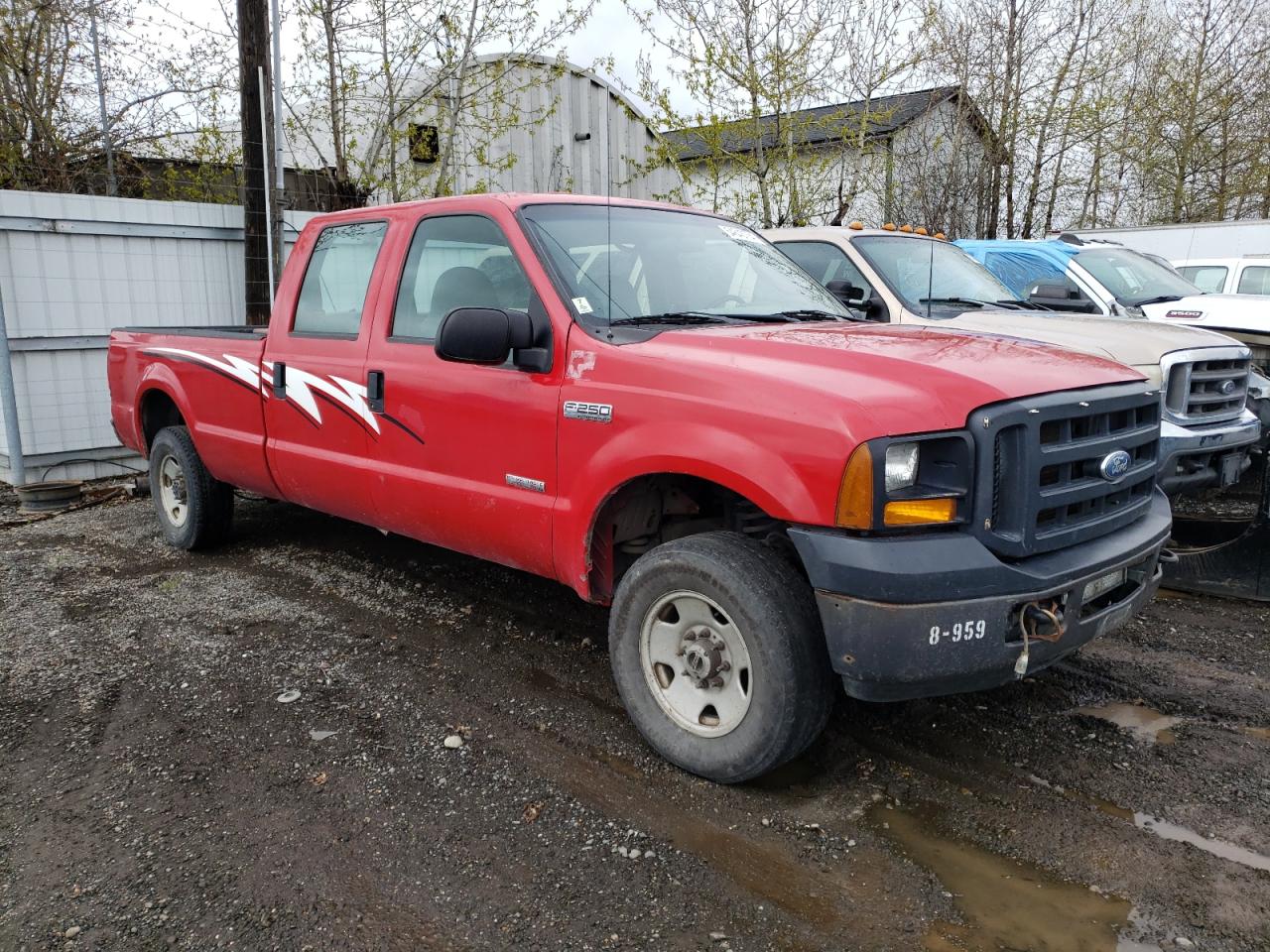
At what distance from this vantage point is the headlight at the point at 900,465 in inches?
110

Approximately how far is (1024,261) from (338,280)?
6658 mm

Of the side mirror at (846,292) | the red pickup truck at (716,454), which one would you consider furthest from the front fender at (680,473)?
the side mirror at (846,292)

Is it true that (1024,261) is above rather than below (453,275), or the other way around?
above

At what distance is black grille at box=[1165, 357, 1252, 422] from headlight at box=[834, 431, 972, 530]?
3638mm

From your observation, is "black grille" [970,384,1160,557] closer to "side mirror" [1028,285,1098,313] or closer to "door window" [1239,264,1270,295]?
"side mirror" [1028,285,1098,313]

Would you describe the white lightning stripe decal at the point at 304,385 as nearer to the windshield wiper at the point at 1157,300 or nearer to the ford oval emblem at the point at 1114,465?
the ford oval emblem at the point at 1114,465

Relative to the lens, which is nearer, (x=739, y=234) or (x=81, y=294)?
(x=739, y=234)

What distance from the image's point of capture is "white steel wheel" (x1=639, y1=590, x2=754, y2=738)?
3182 mm

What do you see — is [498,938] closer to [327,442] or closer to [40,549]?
[327,442]

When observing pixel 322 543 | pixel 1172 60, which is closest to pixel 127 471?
pixel 322 543

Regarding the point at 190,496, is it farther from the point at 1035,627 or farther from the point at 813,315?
the point at 1035,627

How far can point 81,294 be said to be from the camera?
8.08 metres

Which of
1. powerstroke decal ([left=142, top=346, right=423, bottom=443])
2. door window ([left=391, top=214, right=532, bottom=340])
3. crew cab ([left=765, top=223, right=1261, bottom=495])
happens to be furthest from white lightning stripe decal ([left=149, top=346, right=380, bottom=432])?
crew cab ([left=765, top=223, right=1261, bottom=495])

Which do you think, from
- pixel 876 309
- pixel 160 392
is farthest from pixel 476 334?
pixel 160 392
